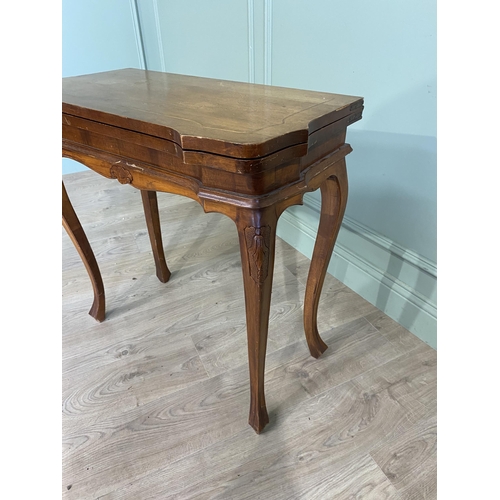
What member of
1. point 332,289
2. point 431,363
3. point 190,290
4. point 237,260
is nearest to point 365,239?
point 332,289

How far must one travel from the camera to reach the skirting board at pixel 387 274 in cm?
120

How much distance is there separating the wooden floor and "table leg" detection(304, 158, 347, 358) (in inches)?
6.5

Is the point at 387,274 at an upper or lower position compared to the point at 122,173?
lower

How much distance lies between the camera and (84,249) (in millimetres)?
1247

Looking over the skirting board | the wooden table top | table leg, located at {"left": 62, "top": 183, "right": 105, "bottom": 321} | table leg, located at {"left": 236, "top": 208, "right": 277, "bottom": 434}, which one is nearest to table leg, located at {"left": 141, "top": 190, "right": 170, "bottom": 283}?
table leg, located at {"left": 62, "top": 183, "right": 105, "bottom": 321}

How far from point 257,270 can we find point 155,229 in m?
0.82

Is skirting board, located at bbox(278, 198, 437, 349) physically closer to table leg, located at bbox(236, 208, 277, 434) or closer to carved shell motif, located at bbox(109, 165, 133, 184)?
table leg, located at bbox(236, 208, 277, 434)

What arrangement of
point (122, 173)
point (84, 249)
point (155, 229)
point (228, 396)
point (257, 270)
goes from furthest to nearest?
point (155, 229) < point (84, 249) < point (228, 396) < point (122, 173) < point (257, 270)

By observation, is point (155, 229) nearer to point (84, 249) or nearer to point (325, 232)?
point (84, 249)

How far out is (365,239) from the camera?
138 cm

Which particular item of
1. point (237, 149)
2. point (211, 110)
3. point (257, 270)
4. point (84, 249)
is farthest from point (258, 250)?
point (84, 249)

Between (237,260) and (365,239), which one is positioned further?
(237,260)

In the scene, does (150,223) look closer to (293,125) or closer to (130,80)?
(130,80)

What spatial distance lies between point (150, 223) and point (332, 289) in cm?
74
